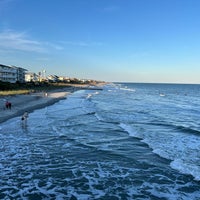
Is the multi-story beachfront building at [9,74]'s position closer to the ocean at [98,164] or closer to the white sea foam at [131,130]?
the ocean at [98,164]

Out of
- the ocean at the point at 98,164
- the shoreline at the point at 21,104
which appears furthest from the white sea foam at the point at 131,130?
the shoreline at the point at 21,104

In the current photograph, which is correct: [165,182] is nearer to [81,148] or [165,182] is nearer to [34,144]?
[81,148]

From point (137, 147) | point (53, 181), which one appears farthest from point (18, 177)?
point (137, 147)

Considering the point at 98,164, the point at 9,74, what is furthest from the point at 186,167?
the point at 9,74

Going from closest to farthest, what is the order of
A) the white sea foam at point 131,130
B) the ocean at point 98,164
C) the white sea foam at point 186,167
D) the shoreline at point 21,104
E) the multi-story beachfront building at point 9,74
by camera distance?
the ocean at point 98,164 < the white sea foam at point 186,167 < the white sea foam at point 131,130 < the shoreline at point 21,104 < the multi-story beachfront building at point 9,74

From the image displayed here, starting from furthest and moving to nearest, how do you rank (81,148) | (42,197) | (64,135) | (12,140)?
(64,135) < (12,140) < (81,148) < (42,197)

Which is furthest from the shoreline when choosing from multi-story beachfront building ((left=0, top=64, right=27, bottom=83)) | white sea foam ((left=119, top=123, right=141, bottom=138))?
multi-story beachfront building ((left=0, top=64, right=27, bottom=83))

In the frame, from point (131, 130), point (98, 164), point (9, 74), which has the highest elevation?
point (9, 74)

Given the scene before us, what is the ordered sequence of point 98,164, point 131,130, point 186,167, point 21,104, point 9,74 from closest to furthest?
point 186,167, point 98,164, point 131,130, point 21,104, point 9,74

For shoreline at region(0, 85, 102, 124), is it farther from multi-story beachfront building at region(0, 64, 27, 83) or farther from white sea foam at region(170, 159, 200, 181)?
multi-story beachfront building at region(0, 64, 27, 83)

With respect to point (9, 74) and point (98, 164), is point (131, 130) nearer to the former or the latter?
point (98, 164)

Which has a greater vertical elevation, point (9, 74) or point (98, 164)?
point (9, 74)

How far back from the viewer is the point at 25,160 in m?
16.1

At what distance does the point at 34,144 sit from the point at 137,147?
7.38 meters
